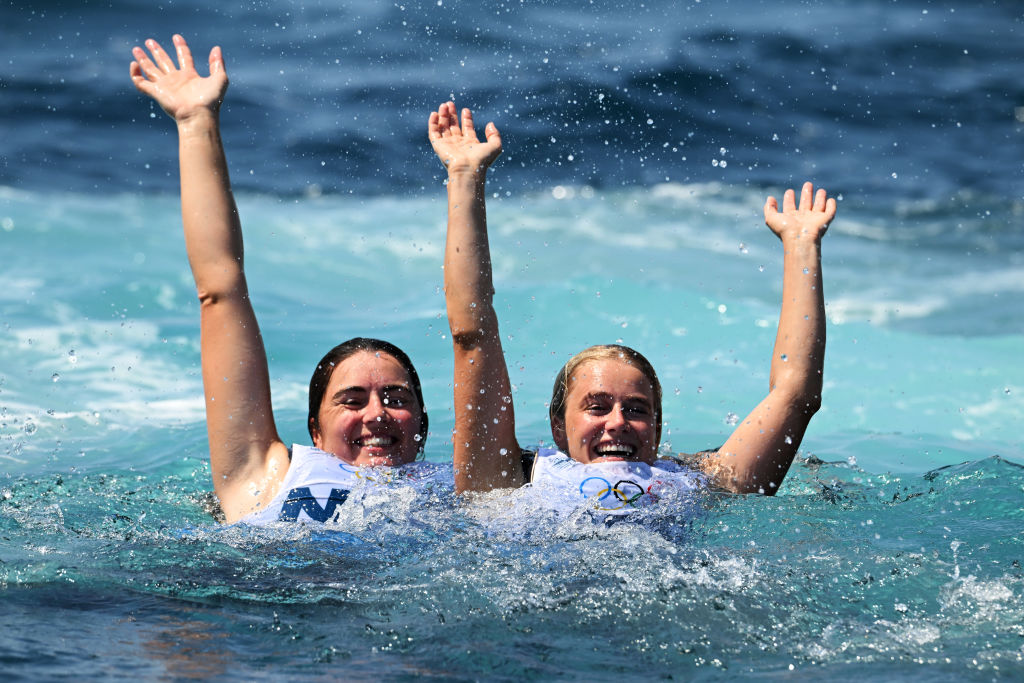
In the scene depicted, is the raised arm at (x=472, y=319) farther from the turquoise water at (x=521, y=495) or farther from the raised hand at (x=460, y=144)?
the turquoise water at (x=521, y=495)

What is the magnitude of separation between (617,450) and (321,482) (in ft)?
3.64

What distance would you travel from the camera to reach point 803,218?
442 centimetres

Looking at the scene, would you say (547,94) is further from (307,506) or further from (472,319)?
(472,319)

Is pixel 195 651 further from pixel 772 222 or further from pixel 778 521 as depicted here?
pixel 772 222


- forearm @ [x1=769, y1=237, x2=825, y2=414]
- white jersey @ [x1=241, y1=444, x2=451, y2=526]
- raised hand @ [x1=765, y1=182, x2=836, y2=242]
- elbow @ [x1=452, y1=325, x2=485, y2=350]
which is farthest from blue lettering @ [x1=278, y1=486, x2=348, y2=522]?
raised hand @ [x1=765, y1=182, x2=836, y2=242]

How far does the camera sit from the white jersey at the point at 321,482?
4188 mm

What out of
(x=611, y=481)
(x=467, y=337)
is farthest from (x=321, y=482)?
(x=611, y=481)

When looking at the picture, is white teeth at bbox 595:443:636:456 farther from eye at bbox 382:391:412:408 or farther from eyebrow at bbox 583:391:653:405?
eye at bbox 382:391:412:408

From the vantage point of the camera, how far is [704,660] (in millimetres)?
3266

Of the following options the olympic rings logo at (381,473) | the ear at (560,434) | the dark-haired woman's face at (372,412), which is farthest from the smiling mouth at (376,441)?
the ear at (560,434)

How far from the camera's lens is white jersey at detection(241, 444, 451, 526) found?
4.19 meters

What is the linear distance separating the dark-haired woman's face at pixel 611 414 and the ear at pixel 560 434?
13 centimetres

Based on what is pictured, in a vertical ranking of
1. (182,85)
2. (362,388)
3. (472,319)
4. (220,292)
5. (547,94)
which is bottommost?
(362,388)

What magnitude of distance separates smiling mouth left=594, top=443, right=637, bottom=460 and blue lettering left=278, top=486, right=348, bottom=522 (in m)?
0.97
